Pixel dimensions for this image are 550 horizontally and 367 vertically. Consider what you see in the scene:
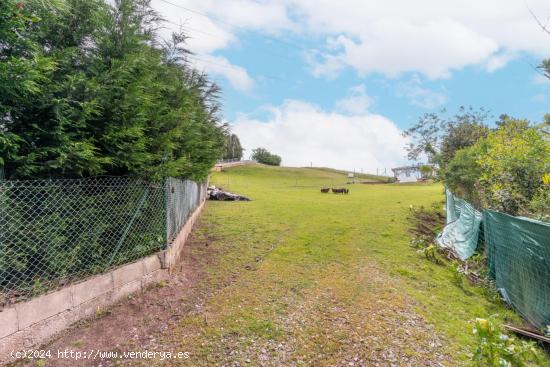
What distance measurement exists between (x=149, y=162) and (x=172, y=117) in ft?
3.31

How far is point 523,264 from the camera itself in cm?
453

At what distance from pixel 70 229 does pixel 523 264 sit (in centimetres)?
609

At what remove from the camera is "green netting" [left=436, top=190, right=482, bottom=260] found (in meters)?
7.29

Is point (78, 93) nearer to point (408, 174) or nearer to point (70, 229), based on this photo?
point (70, 229)

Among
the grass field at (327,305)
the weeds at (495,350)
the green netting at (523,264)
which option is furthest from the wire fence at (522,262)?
the weeds at (495,350)

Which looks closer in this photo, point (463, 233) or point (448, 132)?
point (463, 233)

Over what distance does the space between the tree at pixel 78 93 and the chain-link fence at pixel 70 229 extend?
263 millimetres

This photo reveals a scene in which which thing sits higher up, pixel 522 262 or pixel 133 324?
pixel 522 262

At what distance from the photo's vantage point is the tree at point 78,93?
3211mm

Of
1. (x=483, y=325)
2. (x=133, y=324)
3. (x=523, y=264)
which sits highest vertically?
(x=523, y=264)

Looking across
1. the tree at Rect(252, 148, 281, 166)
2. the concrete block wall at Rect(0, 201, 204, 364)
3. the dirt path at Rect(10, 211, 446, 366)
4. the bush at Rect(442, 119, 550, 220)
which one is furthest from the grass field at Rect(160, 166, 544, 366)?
the tree at Rect(252, 148, 281, 166)

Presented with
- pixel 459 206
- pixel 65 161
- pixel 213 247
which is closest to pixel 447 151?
Result: pixel 459 206

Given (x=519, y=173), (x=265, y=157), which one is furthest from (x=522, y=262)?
(x=265, y=157)

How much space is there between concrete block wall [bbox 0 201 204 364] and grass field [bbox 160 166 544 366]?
973 mm
